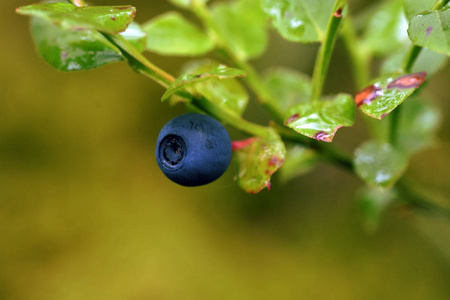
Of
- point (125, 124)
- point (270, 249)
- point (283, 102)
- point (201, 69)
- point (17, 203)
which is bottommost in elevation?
point (270, 249)

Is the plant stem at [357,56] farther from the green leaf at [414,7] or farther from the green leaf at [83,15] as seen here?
the green leaf at [83,15]

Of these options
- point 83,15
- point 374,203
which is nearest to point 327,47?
point 83,15

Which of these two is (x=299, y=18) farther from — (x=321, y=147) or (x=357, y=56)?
(x=357, y=56)

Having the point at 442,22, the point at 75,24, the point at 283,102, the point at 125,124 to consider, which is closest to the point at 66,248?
the point at 125,124

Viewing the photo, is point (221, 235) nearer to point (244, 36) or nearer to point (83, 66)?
point (244, 36)

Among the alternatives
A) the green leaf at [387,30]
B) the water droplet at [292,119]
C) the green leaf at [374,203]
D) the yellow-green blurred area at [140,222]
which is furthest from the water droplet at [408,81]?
the yellow-green blurred area at [140,222]

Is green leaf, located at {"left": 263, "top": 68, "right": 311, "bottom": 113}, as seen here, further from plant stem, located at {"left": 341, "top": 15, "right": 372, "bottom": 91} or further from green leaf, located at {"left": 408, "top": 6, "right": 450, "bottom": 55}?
green leaf, located at {"left": 408, "top": 6, "right": 450, "bottom": 55}
